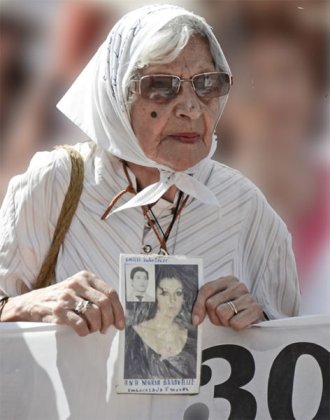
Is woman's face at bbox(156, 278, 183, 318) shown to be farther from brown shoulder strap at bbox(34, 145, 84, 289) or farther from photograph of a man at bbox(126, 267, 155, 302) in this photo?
brown shoulder strap at bbox(34, 145, 84, 289)

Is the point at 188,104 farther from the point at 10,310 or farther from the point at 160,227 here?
the point at 10,310

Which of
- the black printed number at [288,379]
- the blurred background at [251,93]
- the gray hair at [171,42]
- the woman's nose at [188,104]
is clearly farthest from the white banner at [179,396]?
the blurred background at [251,93]

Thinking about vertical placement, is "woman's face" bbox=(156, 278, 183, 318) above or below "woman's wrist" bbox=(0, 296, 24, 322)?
above

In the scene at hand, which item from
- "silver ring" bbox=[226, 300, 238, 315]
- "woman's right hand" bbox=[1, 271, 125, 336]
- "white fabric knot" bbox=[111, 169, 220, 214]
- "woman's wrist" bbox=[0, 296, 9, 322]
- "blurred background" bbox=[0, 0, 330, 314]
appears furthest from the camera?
"blurred background" bbox=[0, 0, 330, 314]

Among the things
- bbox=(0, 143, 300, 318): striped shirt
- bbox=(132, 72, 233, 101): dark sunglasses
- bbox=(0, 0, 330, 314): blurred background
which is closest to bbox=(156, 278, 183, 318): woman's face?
bbox=(0, 143, 300, 318): striped shirt

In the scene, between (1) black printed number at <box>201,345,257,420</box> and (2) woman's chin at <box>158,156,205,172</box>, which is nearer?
(1) black printed number at <box>201,345,257,420</box>

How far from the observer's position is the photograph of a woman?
2.96 m

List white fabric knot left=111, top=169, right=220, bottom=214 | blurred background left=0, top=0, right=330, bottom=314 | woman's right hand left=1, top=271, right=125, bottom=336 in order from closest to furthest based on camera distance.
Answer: woman's right hand left=1, top=271, right=125, bottom=336 < white fabric knot left=111, top=169, right=220, bottom=214 < blurred background left=0, top=0, right=330, bottom=314

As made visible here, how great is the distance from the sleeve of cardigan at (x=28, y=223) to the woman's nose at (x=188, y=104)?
37 cm

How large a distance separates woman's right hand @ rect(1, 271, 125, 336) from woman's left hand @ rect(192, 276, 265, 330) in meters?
0.21

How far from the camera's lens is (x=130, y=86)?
3.30m

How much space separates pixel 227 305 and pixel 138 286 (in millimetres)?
235

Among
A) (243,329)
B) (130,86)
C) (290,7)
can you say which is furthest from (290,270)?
(290,7)

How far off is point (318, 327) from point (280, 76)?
171 centimetres
